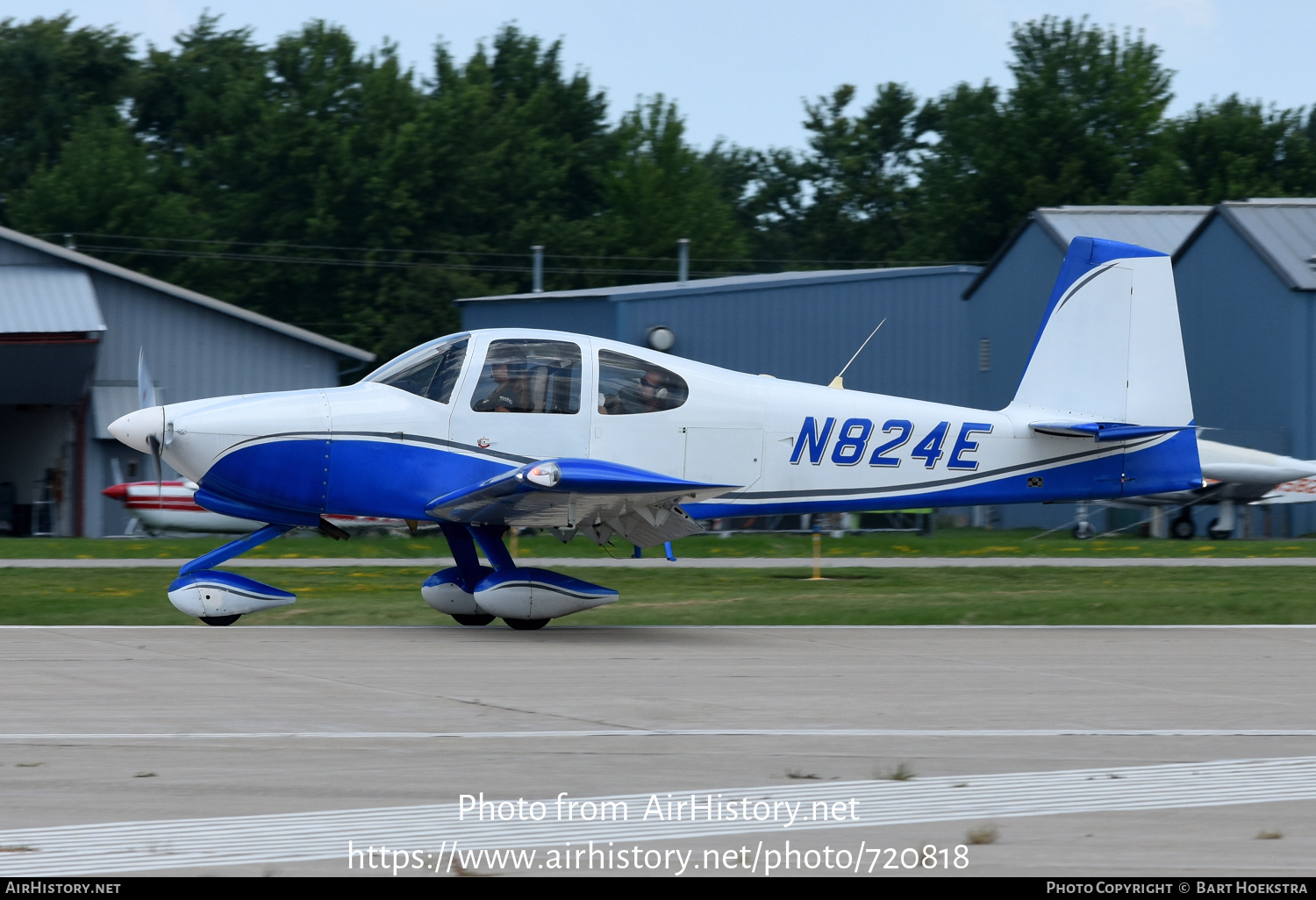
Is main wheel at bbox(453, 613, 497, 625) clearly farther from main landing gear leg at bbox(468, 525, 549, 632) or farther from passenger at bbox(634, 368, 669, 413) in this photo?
passenger at bbox(634, 368, 669, 413)

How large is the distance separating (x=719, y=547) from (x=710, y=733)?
56.9 ft

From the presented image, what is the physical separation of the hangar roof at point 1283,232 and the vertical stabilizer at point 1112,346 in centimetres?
1857

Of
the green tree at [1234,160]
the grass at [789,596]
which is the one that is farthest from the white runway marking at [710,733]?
the green tree at [1234,160]

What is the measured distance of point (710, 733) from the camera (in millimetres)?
7098

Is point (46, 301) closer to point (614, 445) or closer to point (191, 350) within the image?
point (191, 350)

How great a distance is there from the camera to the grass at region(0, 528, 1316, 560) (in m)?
22.8

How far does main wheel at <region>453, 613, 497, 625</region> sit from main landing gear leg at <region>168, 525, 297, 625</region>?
1.39m

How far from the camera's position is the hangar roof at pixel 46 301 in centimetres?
2947

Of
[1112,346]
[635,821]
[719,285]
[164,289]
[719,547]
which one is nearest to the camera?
[635,821]

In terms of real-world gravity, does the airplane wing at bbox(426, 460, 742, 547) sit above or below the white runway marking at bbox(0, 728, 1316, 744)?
above

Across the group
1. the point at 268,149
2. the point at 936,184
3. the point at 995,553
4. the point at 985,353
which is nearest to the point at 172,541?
the point at 995,553

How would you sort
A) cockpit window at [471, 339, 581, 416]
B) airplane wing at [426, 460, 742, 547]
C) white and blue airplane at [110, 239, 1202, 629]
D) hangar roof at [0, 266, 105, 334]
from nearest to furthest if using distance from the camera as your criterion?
1. airplane wing at [426, 460, 742, 547]
2. white and blue airplane at [110, 239, 1202, 629]
3. cockpit window at [471, 339, 581, 416]
4. hangar roof at [0, 266, 105, 334]

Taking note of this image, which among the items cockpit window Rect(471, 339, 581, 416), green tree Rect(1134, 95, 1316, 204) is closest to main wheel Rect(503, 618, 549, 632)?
cockpit window Rect(471, 339, 581, 416)

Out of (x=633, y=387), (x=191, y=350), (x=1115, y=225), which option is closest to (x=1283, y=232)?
(x=1115, y=225)
